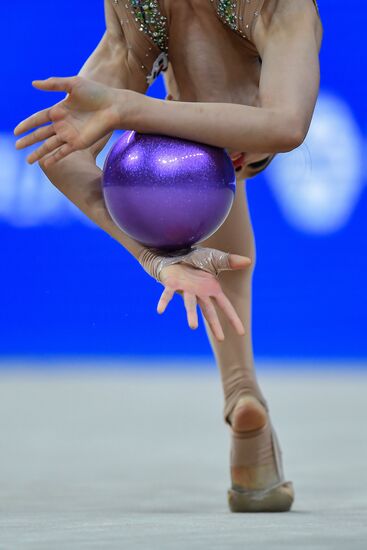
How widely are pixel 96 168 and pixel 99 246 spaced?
2.09 metres

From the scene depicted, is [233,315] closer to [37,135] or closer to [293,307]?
[37,135]

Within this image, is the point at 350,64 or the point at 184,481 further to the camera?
the point at 350,64

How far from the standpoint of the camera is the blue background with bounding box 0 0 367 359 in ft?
12.5

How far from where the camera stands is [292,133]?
1.63 metres

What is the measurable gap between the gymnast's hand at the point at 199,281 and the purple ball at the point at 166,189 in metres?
0.04

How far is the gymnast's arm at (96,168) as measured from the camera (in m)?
1.75

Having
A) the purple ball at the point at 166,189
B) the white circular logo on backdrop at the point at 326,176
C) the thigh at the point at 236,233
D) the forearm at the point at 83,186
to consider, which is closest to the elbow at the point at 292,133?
the purple ball at the point at 166,189

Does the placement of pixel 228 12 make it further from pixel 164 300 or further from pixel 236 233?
pixel 164 300

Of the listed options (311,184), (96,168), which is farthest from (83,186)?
(311,184)

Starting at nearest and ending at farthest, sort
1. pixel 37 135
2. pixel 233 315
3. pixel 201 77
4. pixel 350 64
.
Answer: pixel 233 315 → pixel 37 135 → pixel 201 77 → pixel 350 64

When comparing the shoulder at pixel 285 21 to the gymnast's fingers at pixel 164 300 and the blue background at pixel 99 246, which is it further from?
the blue background at pixel 99 246

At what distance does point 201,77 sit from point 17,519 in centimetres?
83

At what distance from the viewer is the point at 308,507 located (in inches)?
75.8

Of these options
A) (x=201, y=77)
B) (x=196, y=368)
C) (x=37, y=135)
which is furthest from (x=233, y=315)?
(x=196, y=368)
